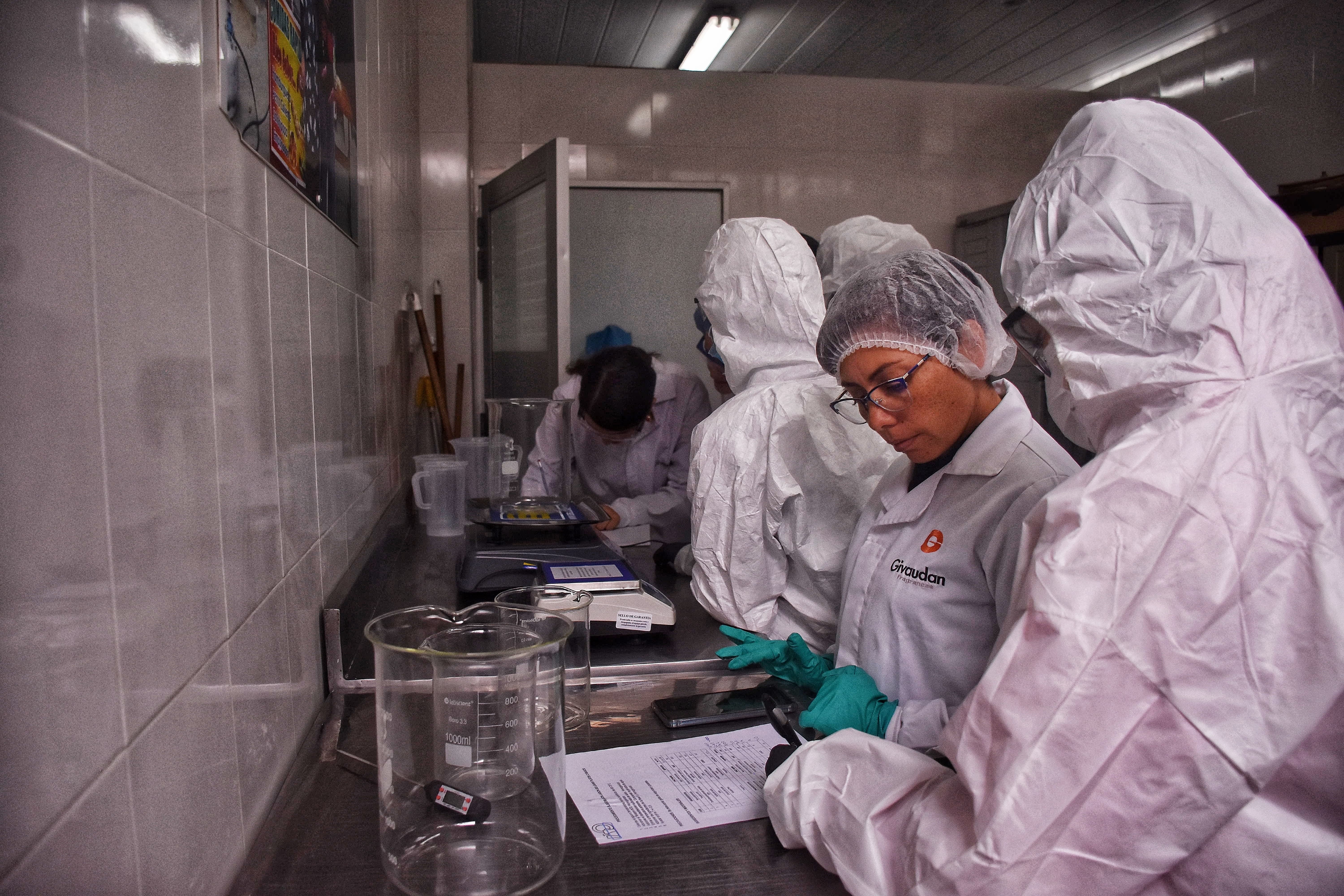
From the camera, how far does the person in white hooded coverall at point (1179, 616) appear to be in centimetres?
62

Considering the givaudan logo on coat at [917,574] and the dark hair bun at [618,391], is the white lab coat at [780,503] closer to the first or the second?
the givaudan logo on coat at [917,574]

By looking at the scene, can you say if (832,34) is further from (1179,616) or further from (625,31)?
(1179,616)

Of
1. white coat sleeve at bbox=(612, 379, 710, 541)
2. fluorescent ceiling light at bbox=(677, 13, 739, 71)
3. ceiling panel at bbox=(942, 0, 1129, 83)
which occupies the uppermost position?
ceiling panel at bbox=(942, 0, 1129, 83)

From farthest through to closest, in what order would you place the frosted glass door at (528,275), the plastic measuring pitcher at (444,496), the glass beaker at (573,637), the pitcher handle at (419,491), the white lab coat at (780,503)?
the frosted glass door at (528,275) < the plastic measuring pitcher at (444,496) < the pitcher handle at (419,491) < the white lab coat at (780,503) < the glass beaker at (573,637)

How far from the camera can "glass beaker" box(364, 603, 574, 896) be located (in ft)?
2.42

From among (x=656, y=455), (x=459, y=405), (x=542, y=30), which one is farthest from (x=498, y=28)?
(x=656, y=455)

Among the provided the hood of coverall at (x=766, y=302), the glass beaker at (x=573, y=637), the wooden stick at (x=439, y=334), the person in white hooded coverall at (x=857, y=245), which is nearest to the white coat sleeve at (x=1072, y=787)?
the glass beaker at (x=573, y=637)

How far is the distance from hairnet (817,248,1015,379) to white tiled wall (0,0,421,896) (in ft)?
2.51

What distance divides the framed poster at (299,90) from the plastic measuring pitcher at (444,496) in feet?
2.21

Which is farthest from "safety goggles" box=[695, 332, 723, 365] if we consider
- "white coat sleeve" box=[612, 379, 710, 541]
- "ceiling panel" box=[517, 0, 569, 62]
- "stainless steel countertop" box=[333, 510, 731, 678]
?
"ceiling panel" box=[517, 0, 569, 62]

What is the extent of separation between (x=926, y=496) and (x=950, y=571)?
5.0 inches

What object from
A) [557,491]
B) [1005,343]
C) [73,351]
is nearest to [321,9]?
[73,351]

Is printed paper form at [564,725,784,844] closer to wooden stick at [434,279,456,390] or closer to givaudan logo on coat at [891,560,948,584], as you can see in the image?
givaudan logo on coat at [891,560,948,584]

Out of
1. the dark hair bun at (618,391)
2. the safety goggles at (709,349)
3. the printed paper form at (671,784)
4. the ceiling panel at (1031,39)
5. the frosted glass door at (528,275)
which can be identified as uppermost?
the ceiling panel at (1031,39)
